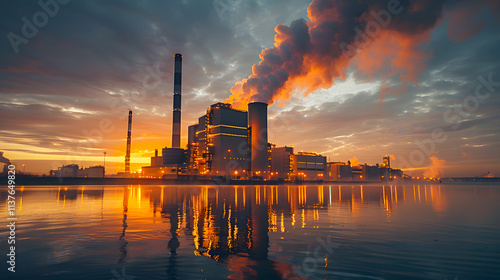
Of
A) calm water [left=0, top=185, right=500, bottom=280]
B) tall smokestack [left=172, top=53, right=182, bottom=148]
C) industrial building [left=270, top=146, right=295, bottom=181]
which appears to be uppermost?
tall smokestack [left=172, top=53, right=182, bottom=148]

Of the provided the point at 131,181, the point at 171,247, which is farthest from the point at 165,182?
the point at 171,247

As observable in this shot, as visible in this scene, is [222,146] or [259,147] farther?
[259,147]

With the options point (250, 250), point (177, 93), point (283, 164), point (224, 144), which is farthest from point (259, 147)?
point (250, 250)

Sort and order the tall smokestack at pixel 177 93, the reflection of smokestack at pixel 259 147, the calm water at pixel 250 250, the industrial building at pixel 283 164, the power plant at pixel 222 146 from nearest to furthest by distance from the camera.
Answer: the calm water at pixel 250 250 < the power plant at pixel 222 146 < the reflection of smokestack at pixel 259 147 < the tall smokestack at pixel 177 93 < the industrial building at pixel 283 164

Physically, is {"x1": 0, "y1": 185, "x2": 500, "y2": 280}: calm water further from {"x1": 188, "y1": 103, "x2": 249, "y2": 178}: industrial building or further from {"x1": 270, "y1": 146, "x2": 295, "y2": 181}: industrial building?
{"x1": 270, "y1": 146, "x2": 295, "y2": 181}: industrial building

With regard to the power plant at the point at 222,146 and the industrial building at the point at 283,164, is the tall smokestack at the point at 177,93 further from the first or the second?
the industrial building at the point at 283,164

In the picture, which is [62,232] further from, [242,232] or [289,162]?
[289,162]

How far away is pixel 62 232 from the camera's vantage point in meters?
14.2

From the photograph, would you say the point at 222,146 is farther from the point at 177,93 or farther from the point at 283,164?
the point at 283,164

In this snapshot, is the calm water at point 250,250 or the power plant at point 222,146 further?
the power plant at point 222,146

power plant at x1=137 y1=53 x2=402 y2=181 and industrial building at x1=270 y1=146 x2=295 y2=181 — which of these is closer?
power plant at x1=137 y1=53 x2=402 y2=181

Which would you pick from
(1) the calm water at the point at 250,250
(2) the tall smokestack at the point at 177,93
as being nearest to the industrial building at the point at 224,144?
(2) the tall smokestack at the point at 177,93

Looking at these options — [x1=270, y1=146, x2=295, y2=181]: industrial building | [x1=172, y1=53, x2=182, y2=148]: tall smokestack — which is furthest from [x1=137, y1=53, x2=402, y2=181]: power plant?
[x1=270, y1=146, x2=295, y2=181]: industrial building

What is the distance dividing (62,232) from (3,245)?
8.95 feet
